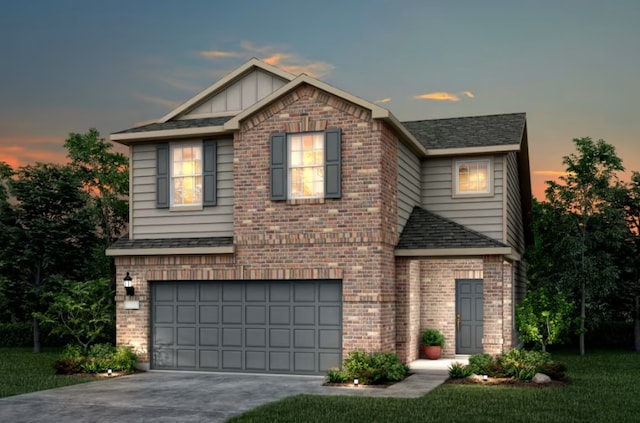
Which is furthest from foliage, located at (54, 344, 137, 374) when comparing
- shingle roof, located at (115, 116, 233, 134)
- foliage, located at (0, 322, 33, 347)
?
foliage, located at (0, 322, 33, 347)

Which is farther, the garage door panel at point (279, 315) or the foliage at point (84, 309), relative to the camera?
the foliage at point (84, 309)

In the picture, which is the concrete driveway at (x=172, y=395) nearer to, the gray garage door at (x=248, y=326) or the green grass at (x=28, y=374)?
the gray garage door at (x=248, y=326)

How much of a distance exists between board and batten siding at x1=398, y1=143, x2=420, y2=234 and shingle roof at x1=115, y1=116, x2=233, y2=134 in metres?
4.82

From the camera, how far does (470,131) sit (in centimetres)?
2241

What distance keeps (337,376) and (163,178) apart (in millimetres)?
7065

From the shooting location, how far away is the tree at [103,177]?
3238cm

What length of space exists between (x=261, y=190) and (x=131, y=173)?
409 cm

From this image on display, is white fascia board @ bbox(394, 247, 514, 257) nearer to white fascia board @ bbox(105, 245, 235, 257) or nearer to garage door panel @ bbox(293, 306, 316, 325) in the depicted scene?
garage door panel @ bbox(293, 306, 316, 325)

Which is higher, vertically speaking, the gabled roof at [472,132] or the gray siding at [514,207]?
the gabled roof at [472,132]

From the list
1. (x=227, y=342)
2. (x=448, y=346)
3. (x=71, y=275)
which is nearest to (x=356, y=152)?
(x=227, y=342)

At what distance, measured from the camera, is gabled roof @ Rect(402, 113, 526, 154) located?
20.9 meters

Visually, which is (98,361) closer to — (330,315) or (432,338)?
(330,315)

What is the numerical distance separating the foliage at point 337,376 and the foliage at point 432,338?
5832 mm

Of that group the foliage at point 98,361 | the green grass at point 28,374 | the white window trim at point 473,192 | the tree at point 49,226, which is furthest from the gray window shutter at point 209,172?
the tree at point 49,226
